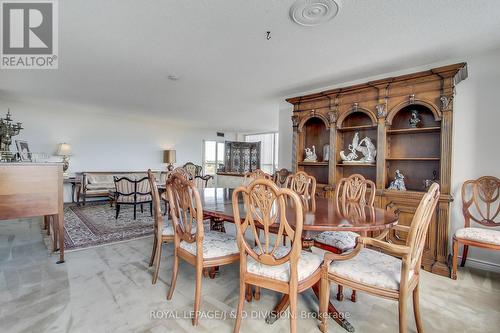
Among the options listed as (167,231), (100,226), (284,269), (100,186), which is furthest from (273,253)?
(100,186)

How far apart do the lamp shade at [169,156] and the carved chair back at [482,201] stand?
6.70 metres

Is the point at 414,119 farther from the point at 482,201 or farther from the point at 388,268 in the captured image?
the point at 388,268

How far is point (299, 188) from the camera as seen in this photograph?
119 inches

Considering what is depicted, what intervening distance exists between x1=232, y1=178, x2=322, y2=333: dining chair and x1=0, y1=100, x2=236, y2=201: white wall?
18.7 ft

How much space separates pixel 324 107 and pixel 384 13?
1.72 m

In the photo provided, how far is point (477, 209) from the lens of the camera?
102 inches

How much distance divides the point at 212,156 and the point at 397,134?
6754mm

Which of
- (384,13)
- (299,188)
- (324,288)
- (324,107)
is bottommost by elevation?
(324,288)

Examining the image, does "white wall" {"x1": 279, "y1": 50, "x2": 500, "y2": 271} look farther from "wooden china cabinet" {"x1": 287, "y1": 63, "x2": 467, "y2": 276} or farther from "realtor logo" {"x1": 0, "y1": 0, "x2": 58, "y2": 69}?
"realtor logo" {"x1": 0, "y1": 0, "x2": 58, "y2": 69}

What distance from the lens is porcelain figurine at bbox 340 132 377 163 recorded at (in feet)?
11.0

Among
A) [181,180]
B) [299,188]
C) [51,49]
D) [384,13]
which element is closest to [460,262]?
[299,188]

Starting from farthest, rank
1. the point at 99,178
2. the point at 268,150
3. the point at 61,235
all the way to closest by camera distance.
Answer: the point at 268,150 → the point at 99,178 → the point at 61,235

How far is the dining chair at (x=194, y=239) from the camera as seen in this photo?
1.66 metres

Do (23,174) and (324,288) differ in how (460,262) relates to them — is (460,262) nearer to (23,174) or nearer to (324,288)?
(324,288)
